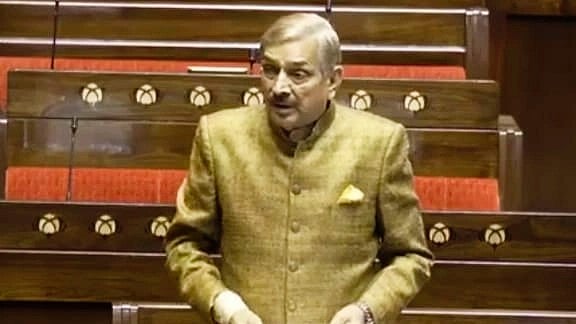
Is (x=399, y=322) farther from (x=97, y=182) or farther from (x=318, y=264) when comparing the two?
(x=97, y=182)

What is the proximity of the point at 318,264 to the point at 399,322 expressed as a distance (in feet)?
1.19

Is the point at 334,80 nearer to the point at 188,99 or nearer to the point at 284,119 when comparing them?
the point at 284,119

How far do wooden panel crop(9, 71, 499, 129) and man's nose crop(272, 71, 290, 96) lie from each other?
76 centimetres

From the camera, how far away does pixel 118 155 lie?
64.4 inches

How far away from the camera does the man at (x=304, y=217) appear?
91cm

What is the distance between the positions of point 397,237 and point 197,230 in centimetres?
13

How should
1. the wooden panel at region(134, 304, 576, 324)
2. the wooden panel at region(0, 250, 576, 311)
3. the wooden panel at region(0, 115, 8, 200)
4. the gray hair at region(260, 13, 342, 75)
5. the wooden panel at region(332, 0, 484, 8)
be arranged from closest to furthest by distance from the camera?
1. the gray hair at region(260, 13, 342, 75)
2. the wooden panel at region(134, 304, 576, 324)
3. the wooden panel at region(0, 250, 576, 311)
4. the wooden panel at region(0, 115, 8, 200)
5. the wooden panel at region(332, 0, 484, 8)

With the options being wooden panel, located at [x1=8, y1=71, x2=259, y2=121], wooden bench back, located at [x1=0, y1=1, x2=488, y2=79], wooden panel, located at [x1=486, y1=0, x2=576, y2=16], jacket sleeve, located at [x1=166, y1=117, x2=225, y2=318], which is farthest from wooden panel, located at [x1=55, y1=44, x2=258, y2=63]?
jacket sleeve, located at [x1=166, y1=117, x2=225, y2=318]

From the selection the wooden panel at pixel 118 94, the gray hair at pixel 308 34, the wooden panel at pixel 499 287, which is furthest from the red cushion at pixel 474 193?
the gray hair at pixel 308 34

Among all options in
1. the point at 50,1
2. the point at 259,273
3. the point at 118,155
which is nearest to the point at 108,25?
the point at 50,1

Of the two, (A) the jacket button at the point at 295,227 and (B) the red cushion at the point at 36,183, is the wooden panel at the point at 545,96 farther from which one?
(A) the jacket button at the point at 295,227

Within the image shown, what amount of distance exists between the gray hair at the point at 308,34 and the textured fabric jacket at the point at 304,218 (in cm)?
5

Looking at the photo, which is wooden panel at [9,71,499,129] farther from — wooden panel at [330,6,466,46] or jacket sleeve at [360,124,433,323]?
jacket sleeve at [360,124,433,323]

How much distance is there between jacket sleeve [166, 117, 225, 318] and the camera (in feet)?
2.97
